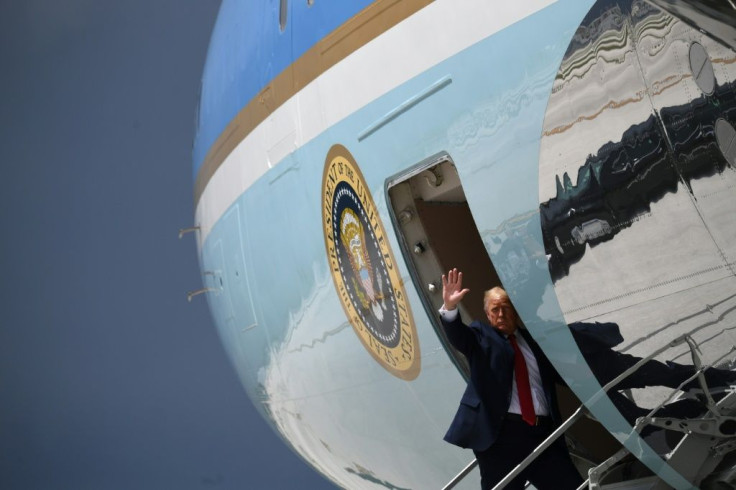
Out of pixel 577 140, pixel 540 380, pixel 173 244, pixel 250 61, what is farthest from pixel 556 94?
pixel 173 244

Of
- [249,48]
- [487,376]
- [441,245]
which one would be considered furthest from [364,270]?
[249,48]

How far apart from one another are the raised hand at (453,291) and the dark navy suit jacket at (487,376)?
0.18 ft

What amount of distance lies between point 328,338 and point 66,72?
10595mm

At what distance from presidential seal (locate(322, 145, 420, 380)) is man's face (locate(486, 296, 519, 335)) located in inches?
14.7

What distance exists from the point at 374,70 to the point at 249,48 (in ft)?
5.29

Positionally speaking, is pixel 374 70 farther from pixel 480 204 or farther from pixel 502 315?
pixel 502 315

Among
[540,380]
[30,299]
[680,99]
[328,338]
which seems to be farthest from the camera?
[30,299]

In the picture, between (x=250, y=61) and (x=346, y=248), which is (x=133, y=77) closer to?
(x=250, y=61)

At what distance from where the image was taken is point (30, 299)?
47.4 ft

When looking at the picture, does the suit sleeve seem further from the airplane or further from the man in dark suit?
the airplane

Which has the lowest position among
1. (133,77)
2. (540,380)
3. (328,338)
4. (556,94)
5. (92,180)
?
(540,380)

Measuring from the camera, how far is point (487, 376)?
169 inches

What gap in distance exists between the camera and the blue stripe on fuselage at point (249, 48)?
4823 mm

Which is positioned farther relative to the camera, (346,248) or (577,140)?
(346,248)
